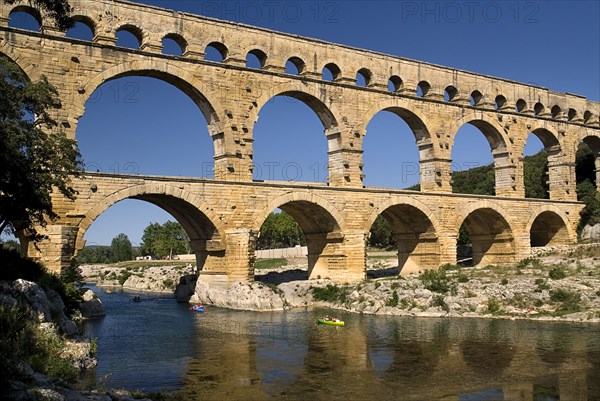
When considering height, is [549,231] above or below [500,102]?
below

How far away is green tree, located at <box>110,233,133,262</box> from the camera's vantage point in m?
118

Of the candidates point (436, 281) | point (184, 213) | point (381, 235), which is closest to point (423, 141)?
point (436, 281)

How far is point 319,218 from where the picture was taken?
108ft

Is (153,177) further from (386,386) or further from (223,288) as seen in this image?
(386,386)

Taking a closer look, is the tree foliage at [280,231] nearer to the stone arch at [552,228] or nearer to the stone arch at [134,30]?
the stone arch at [552,228]

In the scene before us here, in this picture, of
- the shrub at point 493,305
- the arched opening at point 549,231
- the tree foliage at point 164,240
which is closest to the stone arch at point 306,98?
the shrub at point 493,305

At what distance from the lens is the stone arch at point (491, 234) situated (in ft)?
128

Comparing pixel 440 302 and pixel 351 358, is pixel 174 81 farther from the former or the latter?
pixel 351 358

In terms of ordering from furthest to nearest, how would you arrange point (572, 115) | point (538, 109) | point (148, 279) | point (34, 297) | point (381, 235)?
1. point (381, 235)
2. point (572, 115)
3. point (148, 279)
4. point (538, 109)
5. point (34, 297)

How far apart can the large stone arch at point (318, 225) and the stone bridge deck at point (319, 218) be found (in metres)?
0.06

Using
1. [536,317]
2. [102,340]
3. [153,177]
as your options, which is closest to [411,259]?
[536,317]

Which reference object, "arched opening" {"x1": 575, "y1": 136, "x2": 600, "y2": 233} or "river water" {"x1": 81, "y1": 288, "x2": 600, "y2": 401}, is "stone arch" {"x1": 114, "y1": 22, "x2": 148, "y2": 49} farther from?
"arched opening" {"x1": 575, "y1": 136, "x2": 600, "y2": 233}

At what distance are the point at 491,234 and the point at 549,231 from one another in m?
7.08

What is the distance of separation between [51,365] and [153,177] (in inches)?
574
